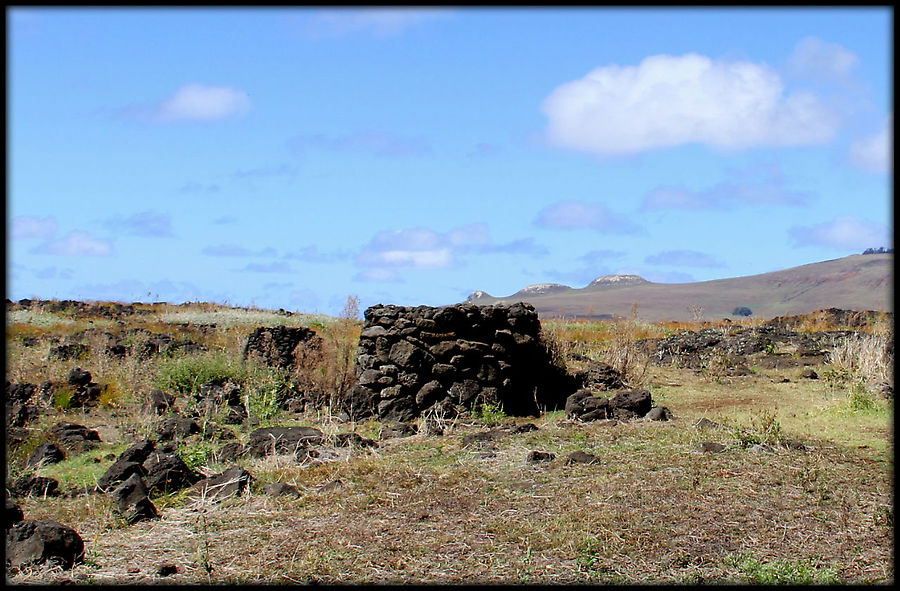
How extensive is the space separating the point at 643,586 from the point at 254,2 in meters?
3.63

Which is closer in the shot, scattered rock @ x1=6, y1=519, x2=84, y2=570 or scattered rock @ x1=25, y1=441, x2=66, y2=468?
scattered rock @ x1=6, y1=519, x2=84, y2=570

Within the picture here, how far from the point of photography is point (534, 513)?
6285 millimetres

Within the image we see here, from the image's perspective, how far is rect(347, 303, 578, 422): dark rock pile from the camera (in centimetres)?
1155

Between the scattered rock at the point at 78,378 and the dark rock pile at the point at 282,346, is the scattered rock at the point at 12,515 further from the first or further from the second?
the scattered rock at the point at 78,378

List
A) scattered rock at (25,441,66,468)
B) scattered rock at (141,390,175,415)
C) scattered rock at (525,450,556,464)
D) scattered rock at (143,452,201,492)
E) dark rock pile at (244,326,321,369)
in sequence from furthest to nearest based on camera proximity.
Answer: dark rock pile at (244,326,321,369)
scattered rock at (141,390,175,415)
scattered rock at (25,441,66,468)
scattered rock at (525,450,556,464)
scattered rock at (143,452,201,492)

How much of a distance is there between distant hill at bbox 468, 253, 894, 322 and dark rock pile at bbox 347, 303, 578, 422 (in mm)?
77415

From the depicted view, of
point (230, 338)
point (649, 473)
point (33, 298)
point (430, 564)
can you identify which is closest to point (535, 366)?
point (649, 473)

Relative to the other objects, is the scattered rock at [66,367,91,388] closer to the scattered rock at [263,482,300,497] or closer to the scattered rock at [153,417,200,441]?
the scattered rock at [153,417,200,441]

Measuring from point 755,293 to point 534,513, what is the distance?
114 m

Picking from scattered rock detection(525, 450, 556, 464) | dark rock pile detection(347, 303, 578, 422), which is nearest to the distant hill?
dark rock pile detection(347, 303, 578, 422)

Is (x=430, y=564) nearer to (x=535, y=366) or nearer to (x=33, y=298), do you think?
(x=535, y=366)

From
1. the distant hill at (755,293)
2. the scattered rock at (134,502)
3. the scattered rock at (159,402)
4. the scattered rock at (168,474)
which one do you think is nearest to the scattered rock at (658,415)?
the scattered rock at (168,474)

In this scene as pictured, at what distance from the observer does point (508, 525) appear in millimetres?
5977

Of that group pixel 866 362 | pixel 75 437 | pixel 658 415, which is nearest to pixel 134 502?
pixel 75 437
